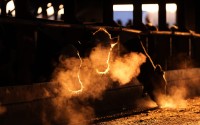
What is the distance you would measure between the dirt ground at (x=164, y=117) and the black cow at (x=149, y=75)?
48 centimetres

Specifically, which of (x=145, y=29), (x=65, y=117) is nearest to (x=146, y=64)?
(x=145, y=29)

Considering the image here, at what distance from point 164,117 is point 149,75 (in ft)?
4.59

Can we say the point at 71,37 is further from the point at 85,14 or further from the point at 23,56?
the point at 85,14

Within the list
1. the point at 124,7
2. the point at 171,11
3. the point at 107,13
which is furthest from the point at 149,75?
the point at 171,11

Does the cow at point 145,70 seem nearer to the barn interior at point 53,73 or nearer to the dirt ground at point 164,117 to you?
the barn interior at point 53,73

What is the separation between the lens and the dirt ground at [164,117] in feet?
34.9

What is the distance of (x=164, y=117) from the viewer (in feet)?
37.8

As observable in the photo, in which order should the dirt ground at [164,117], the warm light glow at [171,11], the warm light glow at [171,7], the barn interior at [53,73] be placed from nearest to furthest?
the barn interior at [53,73] → the dirt ground at [164,117] → the warm light glow at [171,7] → the warm light glow at [171,11]

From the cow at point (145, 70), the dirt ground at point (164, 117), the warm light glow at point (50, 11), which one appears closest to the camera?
the dirt ground at point (164, 117)

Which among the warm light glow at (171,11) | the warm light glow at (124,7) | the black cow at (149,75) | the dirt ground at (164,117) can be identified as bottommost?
the dirt ground at (164,117)

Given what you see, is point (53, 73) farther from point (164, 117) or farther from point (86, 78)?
point (164, 117)

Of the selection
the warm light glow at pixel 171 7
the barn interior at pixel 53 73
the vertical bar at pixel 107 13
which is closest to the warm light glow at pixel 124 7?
the warm light glow at pixel 171 7

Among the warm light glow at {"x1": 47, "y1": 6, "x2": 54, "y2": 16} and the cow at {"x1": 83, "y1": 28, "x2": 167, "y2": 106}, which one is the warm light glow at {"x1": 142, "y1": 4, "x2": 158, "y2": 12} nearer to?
the warm light glow at {"x1": 47, "y1": 6, "x2": 54, "y2": 16}

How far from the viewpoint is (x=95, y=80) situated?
12.0 m
